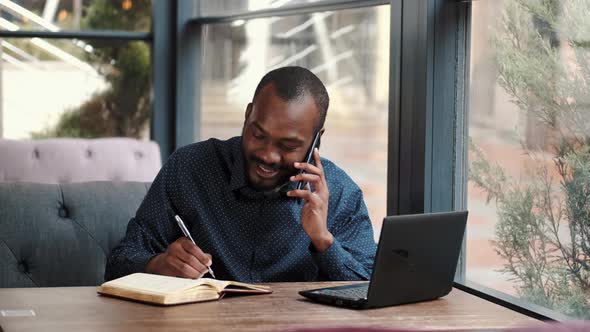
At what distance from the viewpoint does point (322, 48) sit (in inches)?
131

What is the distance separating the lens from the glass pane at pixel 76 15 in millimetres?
3949

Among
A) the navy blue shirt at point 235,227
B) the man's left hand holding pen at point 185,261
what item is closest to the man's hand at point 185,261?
the man's left hand holding pen at point 185,261

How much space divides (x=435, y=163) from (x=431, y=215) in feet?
1.75

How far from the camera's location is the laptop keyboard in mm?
1922

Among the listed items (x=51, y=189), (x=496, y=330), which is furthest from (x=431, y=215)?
(x=51, y=189)

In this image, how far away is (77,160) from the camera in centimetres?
353

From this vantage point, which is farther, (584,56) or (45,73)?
(45,73)

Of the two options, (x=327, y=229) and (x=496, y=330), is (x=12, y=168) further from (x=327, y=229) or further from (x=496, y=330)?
(x=496, y=330)

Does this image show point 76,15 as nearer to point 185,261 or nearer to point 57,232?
point 57,232

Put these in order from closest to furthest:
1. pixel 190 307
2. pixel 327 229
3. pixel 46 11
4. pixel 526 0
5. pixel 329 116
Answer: pixel 190 307
pixel 526 0
pixel 327 229
pixel 329 116
pixel 46 11

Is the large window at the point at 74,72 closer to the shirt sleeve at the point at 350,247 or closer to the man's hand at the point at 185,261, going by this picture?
the shirt sleeve at the point at 350,247

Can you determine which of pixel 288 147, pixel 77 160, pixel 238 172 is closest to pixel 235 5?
pixel 77 160

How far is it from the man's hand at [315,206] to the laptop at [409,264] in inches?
7.6

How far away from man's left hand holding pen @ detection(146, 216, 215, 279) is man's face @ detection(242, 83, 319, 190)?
0.28m
